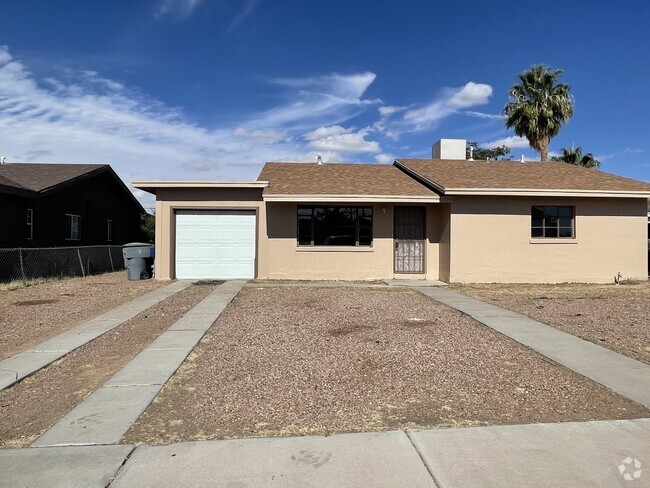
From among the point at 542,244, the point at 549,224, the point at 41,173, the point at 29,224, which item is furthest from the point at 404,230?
the point at 41,173

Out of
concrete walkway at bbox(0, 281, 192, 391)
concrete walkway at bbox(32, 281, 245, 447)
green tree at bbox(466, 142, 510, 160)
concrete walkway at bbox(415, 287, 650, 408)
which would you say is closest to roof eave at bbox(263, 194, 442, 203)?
concrete walkway at bbox(0, 281, 192, 391)

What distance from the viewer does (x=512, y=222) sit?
15945 mm

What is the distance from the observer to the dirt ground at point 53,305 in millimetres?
8328

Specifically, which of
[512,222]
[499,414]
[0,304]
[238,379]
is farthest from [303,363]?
[512,222]

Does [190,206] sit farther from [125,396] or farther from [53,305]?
[125,396]

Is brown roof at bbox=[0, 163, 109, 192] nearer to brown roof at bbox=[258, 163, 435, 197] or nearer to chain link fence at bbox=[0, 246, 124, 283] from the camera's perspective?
chain link fence at bbox=[0, 246, 124, 283]

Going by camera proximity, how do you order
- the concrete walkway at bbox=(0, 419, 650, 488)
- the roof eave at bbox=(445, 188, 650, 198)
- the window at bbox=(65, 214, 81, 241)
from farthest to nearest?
1. the window at bbox=(65, 214, 81, 241)
2. the roof eave at bbox=(445, 188, 650, 198)
3. the concrete walkway at bbox=(0, 419, 650, 488)

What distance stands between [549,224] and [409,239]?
447cm

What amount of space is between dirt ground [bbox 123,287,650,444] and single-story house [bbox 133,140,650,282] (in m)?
7.33

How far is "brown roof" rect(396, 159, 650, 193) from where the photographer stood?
623 inches

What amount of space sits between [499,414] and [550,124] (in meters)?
28.4

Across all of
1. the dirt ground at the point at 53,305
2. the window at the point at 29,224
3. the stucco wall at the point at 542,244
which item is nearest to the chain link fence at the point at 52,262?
the dirt ground at the point at 53,305

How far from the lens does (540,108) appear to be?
29.5 metres

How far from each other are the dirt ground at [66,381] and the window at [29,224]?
40.8 feet
